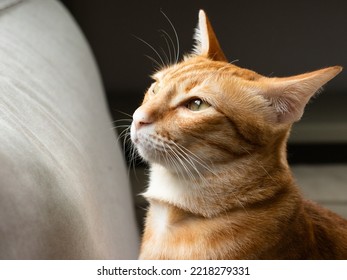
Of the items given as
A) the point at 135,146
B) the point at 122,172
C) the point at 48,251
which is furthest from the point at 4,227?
the point at 122,172

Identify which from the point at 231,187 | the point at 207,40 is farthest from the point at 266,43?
the point at 231,187

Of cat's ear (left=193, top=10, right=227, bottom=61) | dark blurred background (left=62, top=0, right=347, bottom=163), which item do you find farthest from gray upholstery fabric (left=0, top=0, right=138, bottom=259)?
cat's ear (left=193, top=10, right=227, bottom=61)

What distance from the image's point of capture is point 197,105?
578 mm

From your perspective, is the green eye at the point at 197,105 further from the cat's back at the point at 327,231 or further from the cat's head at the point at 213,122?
the cat's back at the point at 327,231

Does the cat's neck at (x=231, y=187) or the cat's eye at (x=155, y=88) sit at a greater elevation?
the cat's eye at (x=155, y=88)

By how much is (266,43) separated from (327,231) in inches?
9.2

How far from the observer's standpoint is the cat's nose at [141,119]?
0.57 m

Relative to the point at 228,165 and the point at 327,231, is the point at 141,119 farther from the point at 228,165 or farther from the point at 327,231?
the point at 327,231

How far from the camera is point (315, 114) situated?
0.67m

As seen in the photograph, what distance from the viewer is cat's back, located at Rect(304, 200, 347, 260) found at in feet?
1.94

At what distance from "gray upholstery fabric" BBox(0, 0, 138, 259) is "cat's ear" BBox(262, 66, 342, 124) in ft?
0.66

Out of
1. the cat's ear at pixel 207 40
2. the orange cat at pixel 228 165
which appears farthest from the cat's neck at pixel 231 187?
the cat's ear at pixel 207 40
